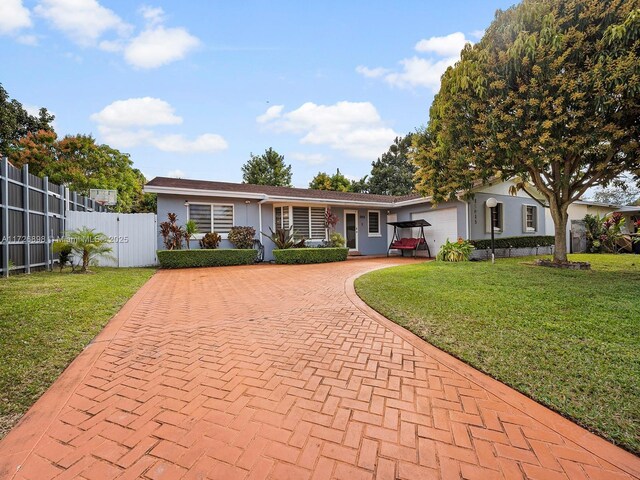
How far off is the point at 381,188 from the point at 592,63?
25.7m

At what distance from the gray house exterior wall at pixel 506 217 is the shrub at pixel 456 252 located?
171 cm

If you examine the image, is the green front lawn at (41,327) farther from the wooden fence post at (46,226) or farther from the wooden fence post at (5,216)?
the wooden fence post at (46,226)

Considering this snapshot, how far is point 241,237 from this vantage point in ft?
39.8

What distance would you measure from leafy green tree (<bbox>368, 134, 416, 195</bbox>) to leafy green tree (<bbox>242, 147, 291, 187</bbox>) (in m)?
10.4

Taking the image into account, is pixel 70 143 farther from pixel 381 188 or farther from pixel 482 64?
pixel 381 188


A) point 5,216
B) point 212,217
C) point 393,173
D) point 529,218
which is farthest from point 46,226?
point 393,173

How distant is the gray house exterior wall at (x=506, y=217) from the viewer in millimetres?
12281

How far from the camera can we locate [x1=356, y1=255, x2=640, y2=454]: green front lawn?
6.79ft

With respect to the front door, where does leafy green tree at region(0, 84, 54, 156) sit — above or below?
above

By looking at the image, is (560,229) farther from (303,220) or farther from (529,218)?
(303,220)

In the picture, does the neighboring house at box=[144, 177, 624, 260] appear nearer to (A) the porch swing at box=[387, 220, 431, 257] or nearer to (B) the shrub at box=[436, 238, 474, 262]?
(A) the porch swing at box=[387, 220, 431, 257]

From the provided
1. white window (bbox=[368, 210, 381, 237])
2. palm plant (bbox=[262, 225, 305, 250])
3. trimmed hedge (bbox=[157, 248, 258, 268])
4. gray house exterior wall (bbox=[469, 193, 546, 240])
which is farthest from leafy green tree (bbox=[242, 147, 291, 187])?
gray house exterior wall (bbox=[469, 193, 546, 240])

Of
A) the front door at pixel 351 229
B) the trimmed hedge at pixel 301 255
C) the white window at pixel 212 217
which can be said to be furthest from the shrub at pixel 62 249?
the front door at pixel 351 229

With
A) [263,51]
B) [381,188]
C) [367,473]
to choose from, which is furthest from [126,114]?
[381,188]
